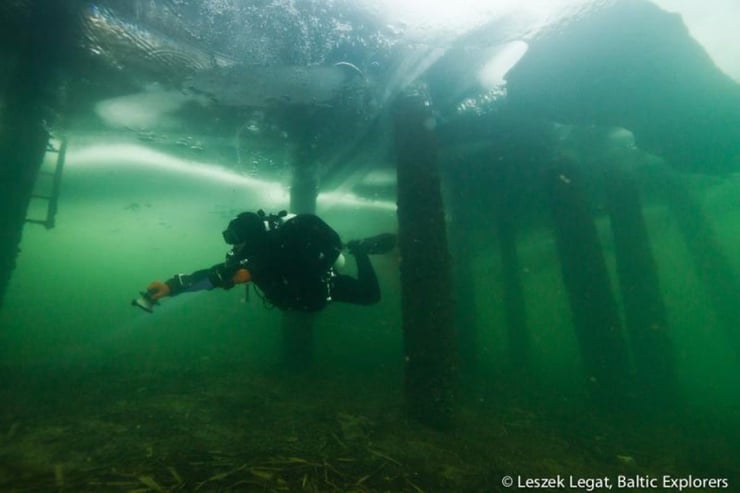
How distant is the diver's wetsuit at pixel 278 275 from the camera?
5301 mm

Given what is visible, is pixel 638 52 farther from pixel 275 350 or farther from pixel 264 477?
pixel 275 350

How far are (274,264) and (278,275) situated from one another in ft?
0.57

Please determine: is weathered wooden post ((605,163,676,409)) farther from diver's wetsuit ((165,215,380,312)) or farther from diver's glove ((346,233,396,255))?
diver's wetsuit ((165,215,380,312))

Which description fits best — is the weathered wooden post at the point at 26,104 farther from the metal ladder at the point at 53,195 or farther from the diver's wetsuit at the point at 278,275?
the diver's wetsuit at the point at 278,275

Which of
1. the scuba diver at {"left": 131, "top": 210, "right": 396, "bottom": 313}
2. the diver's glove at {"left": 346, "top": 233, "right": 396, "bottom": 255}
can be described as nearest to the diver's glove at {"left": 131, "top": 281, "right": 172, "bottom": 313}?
the scuba diver at {"left": 131, "top": 210, "right": 396, "bottom": 313}

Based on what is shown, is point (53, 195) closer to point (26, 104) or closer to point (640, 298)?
point (26, 104)

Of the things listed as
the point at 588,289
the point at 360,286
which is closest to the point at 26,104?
the point at 360,286

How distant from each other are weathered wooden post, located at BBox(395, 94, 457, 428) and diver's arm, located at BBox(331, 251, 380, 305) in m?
0.56

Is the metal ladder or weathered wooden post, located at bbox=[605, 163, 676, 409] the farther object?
the metal ladder

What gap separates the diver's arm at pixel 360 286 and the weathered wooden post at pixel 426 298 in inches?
22.0

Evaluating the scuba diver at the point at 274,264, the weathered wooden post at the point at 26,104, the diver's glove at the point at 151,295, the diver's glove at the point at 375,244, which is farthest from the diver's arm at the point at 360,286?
the weathered wooden post at the point at 26,104

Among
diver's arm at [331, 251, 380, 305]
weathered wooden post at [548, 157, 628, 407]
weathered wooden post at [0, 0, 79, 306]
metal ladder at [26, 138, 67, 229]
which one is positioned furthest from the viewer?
metal ladder at [26, 138, 67, 229]

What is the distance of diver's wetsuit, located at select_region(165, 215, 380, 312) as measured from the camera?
530 centimetres

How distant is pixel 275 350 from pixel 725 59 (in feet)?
61.1
